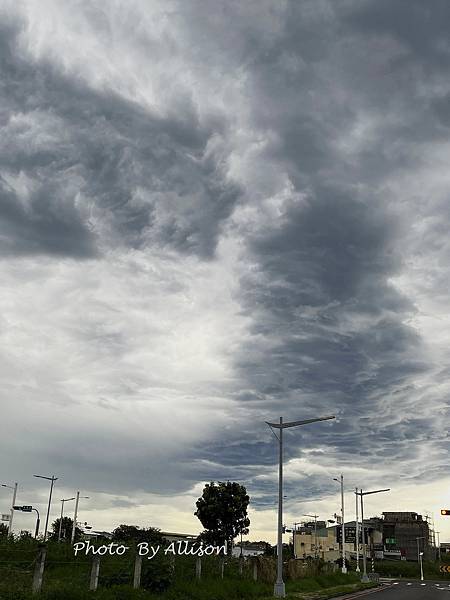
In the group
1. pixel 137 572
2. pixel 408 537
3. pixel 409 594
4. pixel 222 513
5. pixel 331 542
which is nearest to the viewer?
pixel 137 572

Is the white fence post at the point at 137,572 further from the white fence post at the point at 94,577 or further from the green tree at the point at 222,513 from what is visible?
the green tree at the point at 222,513

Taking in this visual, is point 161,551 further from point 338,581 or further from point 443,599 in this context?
point 338,581

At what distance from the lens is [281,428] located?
34312 mm

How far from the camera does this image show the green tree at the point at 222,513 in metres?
91.9

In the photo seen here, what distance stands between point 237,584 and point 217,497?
208ft

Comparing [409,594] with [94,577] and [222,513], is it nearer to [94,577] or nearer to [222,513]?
[94,577]

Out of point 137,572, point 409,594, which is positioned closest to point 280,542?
point 137,572

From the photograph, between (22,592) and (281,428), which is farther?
(281,428)

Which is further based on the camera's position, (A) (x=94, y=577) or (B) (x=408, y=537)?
(B) (x=408, y=537)

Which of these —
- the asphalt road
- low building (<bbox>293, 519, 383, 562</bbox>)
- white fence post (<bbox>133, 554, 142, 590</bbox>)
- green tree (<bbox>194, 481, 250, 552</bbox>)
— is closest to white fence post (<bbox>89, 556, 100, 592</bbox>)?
white fence post (<bbox>133, 554, 142, 590</bbox>)

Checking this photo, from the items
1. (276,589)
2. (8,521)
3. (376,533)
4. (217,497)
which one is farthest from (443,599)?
(376,533)

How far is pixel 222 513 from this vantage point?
92062 millimetres

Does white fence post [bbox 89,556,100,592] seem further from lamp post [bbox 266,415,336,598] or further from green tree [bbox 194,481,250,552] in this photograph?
green tree [bbox 194,481,250,552]

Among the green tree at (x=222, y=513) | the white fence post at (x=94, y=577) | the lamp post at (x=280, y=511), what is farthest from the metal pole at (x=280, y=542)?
the green tree at (x=222, y=513)
